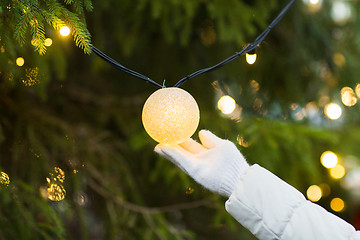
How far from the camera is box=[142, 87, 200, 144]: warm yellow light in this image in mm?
781

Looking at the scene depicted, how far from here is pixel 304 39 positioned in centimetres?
196

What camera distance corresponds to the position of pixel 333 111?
2.18m

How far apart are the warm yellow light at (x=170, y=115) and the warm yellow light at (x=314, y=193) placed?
1.95 meters

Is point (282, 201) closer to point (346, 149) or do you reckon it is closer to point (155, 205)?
point (155, 205)

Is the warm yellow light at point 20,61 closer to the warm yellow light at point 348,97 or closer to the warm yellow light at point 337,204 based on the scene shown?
the warm yellow light at point 348,97

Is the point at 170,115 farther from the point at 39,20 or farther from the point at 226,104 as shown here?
the point at 226,104

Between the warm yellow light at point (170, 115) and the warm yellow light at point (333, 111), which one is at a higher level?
the warm yellow light at point (333, 111)

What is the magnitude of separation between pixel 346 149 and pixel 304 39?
0.72m

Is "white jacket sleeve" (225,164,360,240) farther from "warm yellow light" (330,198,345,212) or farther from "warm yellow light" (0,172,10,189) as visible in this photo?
"warm yellow light" (330,198,345,212)

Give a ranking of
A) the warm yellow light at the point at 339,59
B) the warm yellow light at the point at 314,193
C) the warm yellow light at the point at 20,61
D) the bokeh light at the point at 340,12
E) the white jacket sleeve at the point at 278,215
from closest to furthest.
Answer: the white jacket sleeve at the point at 278,215, the warm yellow light at the point at 20,61, the warm yellow light at the point at 339,59, the bokeh light at the point at 340,12, the warm yellow light at the point at 314,193

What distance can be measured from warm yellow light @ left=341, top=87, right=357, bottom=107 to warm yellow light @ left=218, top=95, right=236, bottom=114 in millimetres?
922

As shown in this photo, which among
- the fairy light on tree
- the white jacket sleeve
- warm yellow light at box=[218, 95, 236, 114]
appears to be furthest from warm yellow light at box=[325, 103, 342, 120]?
the fairy light on tree

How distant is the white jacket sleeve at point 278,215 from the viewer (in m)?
0.82

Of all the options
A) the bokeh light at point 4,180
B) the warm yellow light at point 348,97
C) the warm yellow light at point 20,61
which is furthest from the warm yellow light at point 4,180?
the warm yellow light at point 348,97
